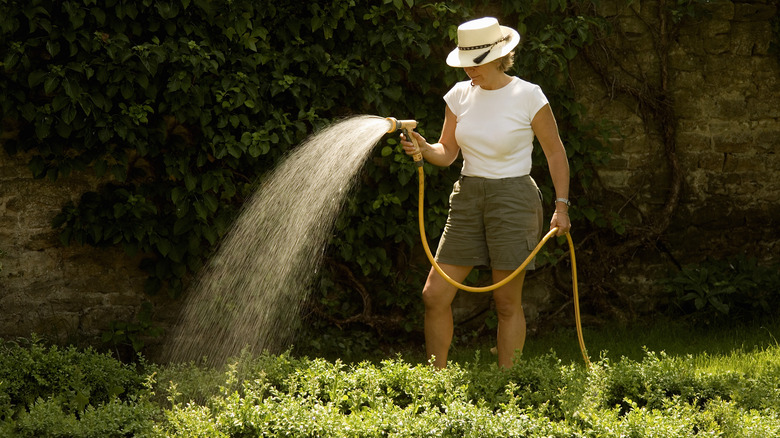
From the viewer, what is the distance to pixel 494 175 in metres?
4.05

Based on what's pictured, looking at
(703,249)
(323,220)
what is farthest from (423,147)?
(703,249)

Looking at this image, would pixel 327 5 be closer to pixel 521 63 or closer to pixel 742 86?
pixel 521 63

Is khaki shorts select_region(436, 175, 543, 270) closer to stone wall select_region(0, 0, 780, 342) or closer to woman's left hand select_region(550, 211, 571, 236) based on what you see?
woman's left hand select_region(550, 211, 571, 236)

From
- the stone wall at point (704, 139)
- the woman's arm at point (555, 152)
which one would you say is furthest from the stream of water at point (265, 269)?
the stone wall at point (704, 139)

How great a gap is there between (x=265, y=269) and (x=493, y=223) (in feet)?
6.07

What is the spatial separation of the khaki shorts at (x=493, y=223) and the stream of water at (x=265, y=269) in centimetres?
92

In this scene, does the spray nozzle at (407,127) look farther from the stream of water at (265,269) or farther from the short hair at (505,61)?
the stream of water at (265,269)

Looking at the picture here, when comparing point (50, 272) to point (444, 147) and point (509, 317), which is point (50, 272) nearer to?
point (444, 147)

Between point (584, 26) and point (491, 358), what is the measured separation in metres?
2.25

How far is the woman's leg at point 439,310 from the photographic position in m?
4.15

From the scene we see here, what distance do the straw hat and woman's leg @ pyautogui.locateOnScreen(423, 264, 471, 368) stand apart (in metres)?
1.04

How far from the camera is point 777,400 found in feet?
11.8

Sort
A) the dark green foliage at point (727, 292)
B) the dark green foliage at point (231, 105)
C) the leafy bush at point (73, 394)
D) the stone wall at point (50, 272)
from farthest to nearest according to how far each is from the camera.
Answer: the dark green foliage at point (727, 292)
the stone wall at point (50, 272)
the dark green foliage at point (231, 105)
the leafy bush at point (73, 394)

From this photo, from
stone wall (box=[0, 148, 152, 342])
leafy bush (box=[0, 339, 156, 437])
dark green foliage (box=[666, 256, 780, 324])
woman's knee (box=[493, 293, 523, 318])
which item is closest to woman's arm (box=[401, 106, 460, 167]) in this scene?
woman's knee (box=[493, 293, 523, 318])
